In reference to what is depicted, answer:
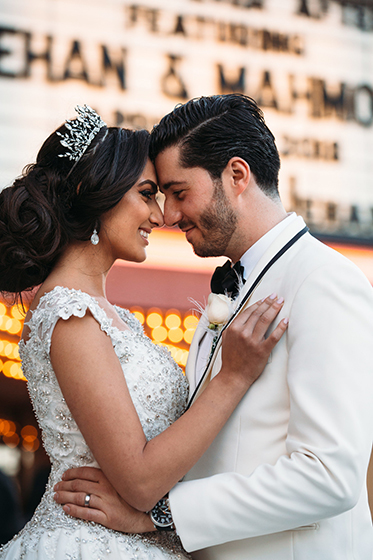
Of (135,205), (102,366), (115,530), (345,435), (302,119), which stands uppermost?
(302,119)

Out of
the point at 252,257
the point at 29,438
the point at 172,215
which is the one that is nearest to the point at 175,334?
the point at 172,215

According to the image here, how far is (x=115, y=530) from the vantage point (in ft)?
5.88

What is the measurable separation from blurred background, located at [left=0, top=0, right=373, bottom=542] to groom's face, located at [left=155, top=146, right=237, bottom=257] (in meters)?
3.43

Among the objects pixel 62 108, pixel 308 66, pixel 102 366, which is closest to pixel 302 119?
pixel 308 66

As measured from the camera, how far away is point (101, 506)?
1763 mm

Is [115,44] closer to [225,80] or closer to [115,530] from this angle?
[225,80]

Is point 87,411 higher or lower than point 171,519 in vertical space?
higher

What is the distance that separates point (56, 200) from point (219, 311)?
72cm

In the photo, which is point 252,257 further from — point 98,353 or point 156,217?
point 98,353

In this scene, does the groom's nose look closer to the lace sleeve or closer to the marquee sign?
the lace sleeve

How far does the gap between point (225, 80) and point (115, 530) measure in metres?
5.63

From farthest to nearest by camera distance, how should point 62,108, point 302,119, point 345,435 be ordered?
point 302,119, point 62,108, point 345,435

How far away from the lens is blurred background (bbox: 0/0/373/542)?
5793mm

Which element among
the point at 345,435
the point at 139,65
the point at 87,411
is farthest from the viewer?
the point at 139,65
